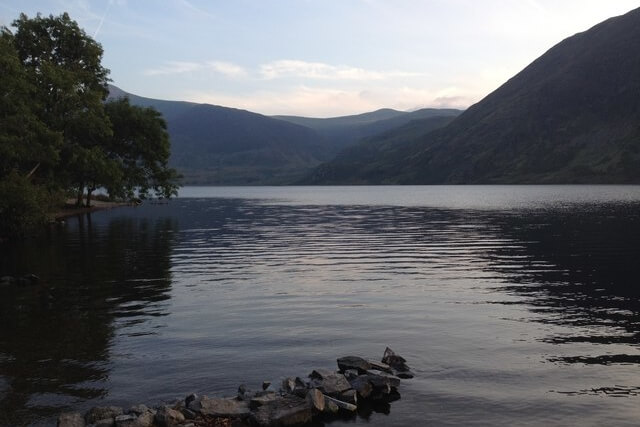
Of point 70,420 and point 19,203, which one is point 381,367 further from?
point 19,203

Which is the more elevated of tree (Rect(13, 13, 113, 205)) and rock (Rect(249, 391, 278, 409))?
tree (Rect(13, 13, 113, 205))

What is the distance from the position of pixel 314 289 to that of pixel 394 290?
4837mm

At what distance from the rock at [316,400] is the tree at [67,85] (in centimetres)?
6315

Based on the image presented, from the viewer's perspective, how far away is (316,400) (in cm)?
1644

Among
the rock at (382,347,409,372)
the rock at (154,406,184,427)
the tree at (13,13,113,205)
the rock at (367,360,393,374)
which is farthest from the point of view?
the tree at (13,13,113,205)

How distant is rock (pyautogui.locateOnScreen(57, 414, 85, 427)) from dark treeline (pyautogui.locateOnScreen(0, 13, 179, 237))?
51152mm

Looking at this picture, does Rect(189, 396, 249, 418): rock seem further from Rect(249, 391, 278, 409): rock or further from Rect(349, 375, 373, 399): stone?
Rect(349, 375, 373, 399): stone

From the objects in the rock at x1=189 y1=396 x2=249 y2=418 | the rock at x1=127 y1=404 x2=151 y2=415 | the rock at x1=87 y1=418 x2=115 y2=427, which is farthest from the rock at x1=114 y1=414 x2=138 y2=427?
the rock at x1=189 y1=396 x2=249 y2=418

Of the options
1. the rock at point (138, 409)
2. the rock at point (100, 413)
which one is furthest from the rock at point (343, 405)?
the rock at point (100, 413)

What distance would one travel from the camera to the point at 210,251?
184ft

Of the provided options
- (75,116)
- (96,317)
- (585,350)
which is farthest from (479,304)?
(75,116)

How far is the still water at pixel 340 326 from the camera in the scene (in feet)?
57.6

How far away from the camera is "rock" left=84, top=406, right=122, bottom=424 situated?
50.5ft

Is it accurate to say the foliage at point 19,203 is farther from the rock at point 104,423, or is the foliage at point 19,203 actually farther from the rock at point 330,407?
the rock at point 330,407
